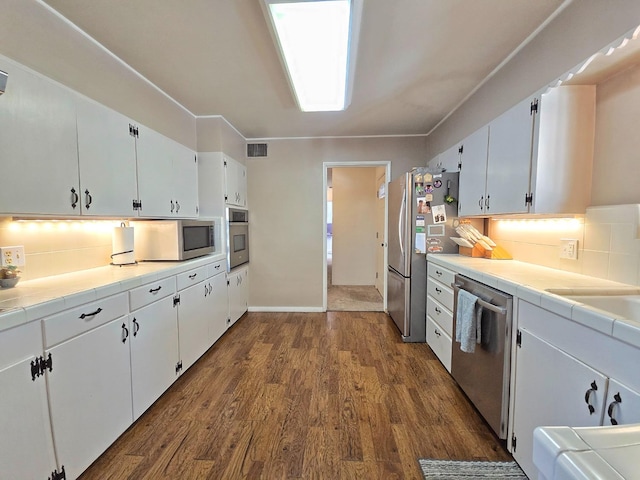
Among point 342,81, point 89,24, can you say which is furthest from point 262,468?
point 89,24

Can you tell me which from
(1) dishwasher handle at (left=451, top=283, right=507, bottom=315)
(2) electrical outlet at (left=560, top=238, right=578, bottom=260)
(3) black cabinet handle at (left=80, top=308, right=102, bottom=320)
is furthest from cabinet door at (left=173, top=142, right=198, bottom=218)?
(2) electrical outlet at (left=560, top=238, right=578, bottom=260)

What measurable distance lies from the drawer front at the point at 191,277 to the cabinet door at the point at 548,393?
2.33 metres

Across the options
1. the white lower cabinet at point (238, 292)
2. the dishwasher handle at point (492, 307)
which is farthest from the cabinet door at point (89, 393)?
the dishwasher handle at point (492, 307)

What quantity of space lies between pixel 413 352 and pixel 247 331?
1.88 metres

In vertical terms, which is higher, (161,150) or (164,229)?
(161,150)

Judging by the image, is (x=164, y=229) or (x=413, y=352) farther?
(x=413, y=352)

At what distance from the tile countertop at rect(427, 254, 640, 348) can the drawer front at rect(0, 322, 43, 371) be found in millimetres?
2215

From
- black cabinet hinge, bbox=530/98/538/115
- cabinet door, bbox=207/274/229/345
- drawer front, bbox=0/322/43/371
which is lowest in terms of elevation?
cabinet door, bbox=207/274/229/345

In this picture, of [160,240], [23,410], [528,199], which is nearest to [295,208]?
[160,240]

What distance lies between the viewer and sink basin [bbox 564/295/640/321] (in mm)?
1303

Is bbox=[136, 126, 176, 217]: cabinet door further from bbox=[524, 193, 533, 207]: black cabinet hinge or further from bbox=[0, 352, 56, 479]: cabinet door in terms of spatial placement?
bbox=[524, 193, 533, 207]: black cabinet hinge

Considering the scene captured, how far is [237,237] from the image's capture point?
3586 millimetres

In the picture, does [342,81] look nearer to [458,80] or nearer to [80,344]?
[458,80]

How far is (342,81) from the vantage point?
7.34 ft
